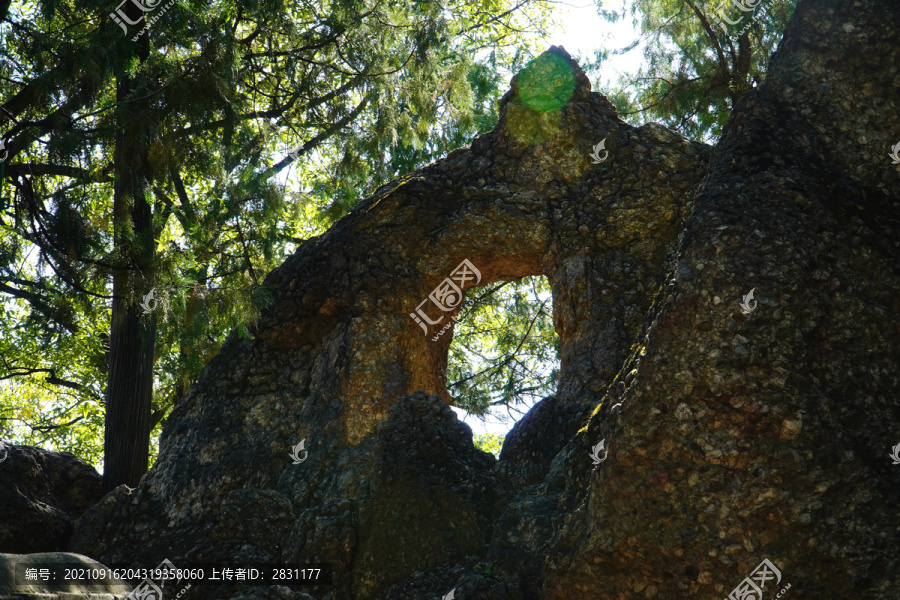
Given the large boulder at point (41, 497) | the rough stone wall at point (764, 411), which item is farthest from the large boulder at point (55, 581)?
the rough stone wall at point (764, 411)

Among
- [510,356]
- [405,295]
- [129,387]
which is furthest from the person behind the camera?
[510,356]

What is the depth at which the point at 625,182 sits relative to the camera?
22.9ft

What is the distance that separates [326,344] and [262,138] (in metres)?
2.65

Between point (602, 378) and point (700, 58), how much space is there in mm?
5071

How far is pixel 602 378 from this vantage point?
248 inches

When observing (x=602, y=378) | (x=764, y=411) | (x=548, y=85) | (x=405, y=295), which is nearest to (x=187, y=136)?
(x=405, y=295)

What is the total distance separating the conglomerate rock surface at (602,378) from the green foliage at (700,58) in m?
2.59

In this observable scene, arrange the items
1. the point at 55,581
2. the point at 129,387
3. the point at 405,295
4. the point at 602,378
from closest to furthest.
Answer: the point at 55,581
the point at 602,378
the point at 405,295
the point at 129,387

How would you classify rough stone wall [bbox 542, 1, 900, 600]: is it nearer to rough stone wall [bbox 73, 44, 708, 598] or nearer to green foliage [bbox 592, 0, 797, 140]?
rough stone wall [bbox 73, 44, 708, 598]

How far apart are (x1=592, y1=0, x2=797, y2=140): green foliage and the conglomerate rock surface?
2585 mm

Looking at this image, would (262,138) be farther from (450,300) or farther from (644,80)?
(644,80)

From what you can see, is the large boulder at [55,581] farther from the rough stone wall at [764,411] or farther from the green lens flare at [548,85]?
the green lens flare at [548,85]

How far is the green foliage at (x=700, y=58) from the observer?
8945mm

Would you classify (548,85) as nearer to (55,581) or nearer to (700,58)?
(700,58)
